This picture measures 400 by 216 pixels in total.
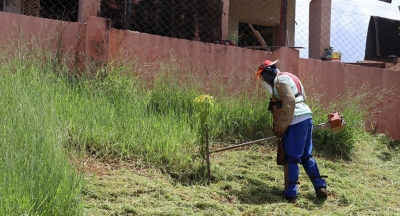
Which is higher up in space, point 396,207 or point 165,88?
point 165,88

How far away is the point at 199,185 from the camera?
4.71 metres

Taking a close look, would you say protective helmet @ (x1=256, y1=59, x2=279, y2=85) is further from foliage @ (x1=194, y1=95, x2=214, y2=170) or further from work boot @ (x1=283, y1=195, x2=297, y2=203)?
work boot @ (x1=283, y1=195, x2=297, y2=203)

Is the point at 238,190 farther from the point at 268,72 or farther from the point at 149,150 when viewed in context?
the point at 268,72

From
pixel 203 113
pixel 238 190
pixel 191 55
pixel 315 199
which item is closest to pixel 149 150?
pixel 203 113

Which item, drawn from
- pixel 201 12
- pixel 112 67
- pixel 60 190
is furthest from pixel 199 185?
pixel 201 12

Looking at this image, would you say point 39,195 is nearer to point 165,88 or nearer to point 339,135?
point 165,88

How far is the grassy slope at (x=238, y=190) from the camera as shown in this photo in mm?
4078

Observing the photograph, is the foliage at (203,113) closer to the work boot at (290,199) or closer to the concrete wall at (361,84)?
the work boot at (290,199)

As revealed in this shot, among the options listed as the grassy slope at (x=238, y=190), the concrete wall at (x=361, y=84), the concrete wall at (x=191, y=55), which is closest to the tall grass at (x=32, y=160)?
the grassy slope at (x=238, y=190)

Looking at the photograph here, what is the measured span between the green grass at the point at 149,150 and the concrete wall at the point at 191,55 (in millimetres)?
214

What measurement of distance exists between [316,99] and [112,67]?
102 inches

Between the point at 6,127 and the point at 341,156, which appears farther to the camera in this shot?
the point at 341,156

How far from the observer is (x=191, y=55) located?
6.92 meters

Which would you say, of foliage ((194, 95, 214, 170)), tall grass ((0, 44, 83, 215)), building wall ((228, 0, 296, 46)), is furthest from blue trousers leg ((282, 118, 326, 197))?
building wall ((228, 0, 296, 46))
